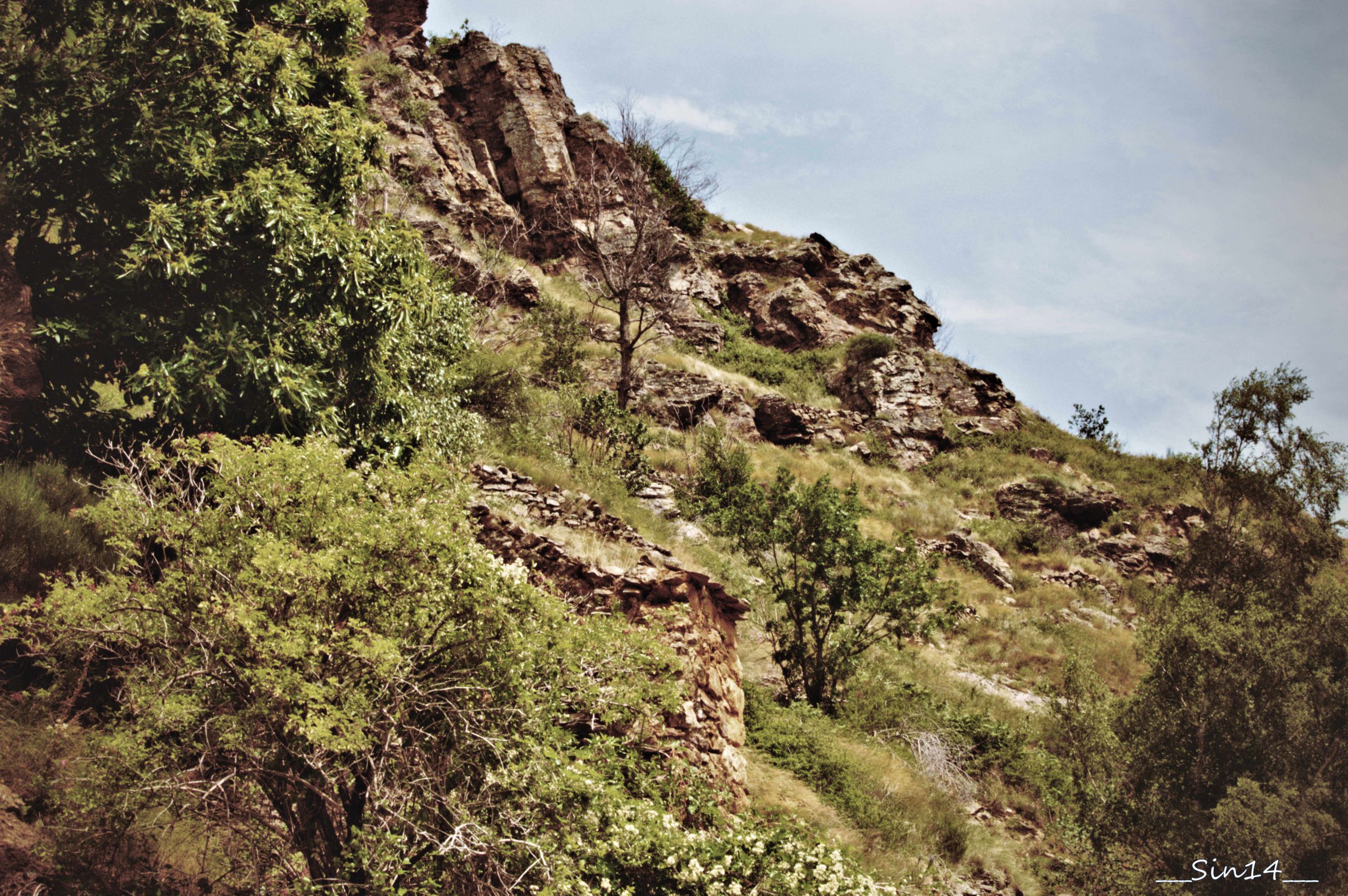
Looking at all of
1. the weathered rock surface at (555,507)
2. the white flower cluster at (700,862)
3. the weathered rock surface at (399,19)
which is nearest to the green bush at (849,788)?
the white flower cluster at (700,862)

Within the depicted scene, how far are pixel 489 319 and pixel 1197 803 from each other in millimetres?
20747

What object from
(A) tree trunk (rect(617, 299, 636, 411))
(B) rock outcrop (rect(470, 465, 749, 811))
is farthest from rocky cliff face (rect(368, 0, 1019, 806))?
(B) rock outcrop (rect(470, 465, 749, 811))

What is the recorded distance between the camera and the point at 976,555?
968 inches

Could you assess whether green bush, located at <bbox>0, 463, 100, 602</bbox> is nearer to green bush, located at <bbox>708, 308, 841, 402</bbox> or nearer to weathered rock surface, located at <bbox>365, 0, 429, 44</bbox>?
green bush, located at <bbox>708, 308, 841, 402</bbox>

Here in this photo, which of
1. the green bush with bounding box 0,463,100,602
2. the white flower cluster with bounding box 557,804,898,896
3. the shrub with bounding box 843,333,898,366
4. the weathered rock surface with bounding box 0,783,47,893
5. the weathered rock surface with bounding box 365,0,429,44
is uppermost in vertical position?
the weathered rock surface with bounding box 365,0,429,44

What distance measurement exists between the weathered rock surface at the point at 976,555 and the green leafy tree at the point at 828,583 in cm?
1201

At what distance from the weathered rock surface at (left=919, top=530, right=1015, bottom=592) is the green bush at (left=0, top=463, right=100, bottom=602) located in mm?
22072

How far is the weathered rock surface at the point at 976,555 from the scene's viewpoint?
23.9 m

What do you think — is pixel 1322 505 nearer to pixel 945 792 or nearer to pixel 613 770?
pixel 945 792

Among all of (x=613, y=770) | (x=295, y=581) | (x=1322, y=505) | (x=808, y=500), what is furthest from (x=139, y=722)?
(x=1322, y=505)

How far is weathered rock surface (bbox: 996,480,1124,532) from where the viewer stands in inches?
1156

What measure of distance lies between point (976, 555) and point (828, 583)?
1469 cm

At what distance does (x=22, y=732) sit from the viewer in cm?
622

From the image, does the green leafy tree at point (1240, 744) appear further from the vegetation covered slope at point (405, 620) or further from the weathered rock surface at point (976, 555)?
the weathered rock surface at point (976, 555)
